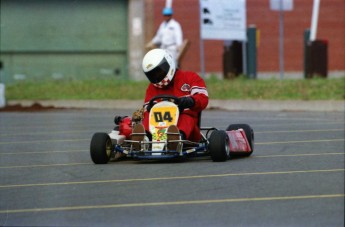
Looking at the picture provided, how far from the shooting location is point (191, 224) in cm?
879

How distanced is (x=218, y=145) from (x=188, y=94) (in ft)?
3.38

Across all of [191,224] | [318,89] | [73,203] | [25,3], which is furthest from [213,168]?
[25,3]

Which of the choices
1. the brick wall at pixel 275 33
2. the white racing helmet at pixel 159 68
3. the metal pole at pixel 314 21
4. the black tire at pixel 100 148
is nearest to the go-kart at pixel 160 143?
the black tire at pixel 100 148

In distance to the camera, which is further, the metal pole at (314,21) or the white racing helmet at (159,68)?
the metal pole at (314,21)

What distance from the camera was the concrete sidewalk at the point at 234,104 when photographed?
74.2ft

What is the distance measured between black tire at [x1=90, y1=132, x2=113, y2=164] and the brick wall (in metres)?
20.9

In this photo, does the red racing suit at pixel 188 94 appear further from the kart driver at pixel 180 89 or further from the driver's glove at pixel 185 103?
the driver's glove at pixel 185 103

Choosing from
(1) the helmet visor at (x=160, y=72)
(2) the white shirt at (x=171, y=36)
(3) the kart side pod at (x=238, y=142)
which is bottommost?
(3) the kart side pod at (x=238, y=142)

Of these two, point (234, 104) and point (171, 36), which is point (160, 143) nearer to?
point (234, 104)

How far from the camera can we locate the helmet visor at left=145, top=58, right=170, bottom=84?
13.1 metres

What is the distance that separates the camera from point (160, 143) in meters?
12.6

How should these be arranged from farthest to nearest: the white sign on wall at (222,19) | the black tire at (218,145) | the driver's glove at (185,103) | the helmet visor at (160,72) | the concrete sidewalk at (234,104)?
the white sign on wall at (222,19), the concrete sidewalk at (234,104), the helmet visor at (160,72), the driver's glove at (185,103), the black tire at (218,145)

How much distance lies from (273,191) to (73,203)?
182 centimetres

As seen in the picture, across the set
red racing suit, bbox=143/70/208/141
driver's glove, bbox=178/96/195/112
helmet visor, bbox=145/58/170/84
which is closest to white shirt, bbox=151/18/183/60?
red racing suit, bbox=143/70/208/141
